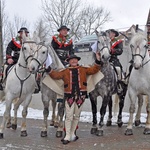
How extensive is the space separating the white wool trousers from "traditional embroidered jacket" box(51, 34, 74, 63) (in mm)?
1730

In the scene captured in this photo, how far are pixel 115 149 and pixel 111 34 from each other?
335 cm

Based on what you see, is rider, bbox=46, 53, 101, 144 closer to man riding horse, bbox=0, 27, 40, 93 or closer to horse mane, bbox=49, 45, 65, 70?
horse mane, bbox=49, 45, 65, 70

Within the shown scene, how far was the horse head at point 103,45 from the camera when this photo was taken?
7004 mm

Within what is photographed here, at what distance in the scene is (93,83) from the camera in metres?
7.49

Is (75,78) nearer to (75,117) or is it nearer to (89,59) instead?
(75,117)

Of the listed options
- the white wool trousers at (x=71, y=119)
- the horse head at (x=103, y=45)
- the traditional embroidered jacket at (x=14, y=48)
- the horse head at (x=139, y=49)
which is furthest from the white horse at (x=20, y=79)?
the horse head at (x=139, y=49)

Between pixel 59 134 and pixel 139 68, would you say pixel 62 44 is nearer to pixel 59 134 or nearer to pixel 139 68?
pixel 139 68

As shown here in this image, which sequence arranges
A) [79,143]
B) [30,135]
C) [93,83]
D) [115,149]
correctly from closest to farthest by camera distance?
[115,149]
[79,143]
[93,83]
[30,135]

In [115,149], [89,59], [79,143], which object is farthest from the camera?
[89,59]

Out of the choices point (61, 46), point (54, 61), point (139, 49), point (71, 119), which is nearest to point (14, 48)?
point (61, 46)

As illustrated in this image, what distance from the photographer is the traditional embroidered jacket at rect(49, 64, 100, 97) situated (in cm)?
704

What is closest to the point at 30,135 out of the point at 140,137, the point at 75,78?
the point at 75,78

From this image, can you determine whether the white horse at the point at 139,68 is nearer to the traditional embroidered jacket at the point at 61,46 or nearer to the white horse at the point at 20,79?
the traditional embroidered jacket at the point at 61,46

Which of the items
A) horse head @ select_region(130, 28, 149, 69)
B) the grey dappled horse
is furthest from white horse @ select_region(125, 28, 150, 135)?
the grey dappled horse
